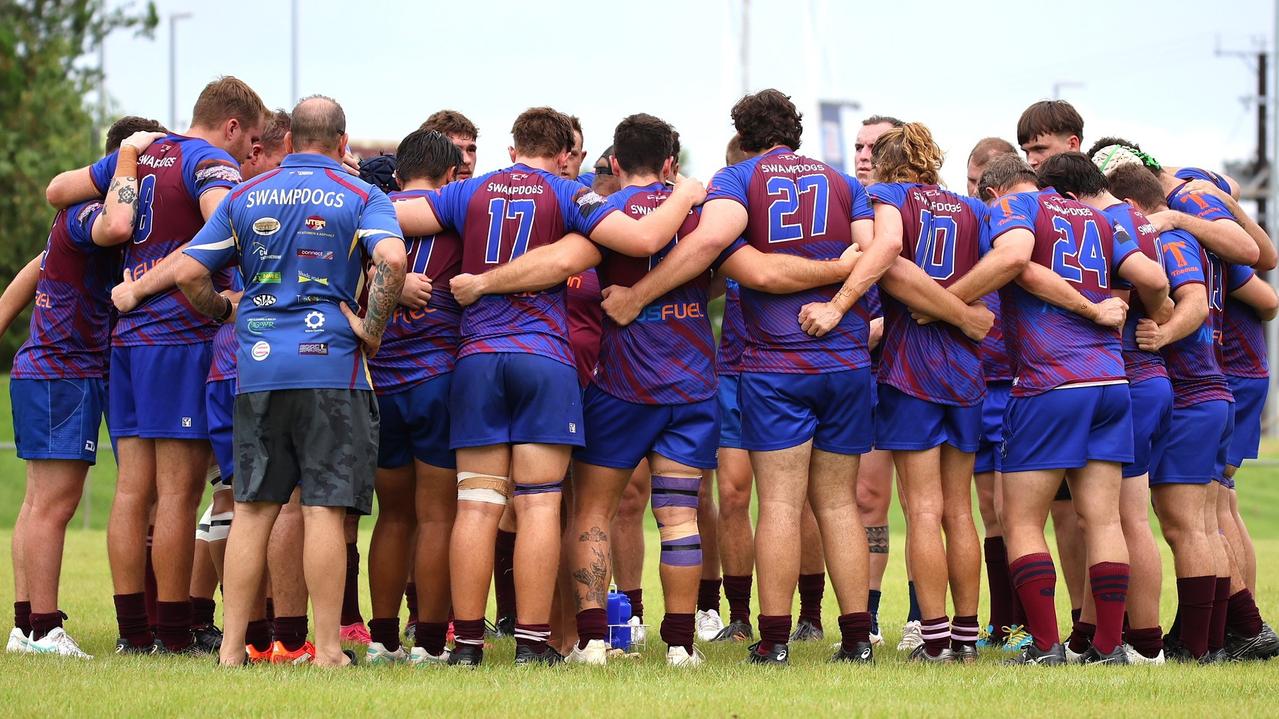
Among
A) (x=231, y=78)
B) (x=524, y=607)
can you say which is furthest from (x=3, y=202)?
(x=524, y=607)

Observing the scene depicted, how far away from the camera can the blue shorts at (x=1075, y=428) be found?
7.43m

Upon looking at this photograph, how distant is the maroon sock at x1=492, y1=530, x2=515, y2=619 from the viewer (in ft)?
30.2

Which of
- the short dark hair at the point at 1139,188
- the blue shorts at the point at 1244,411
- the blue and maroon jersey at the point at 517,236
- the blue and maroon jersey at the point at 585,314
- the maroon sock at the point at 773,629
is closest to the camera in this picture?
the blue and maroon jersey at the point at 517,236

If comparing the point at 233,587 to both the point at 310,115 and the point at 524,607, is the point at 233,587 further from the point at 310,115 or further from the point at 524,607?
the point at 310,115

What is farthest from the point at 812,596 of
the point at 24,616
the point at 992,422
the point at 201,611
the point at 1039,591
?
the point at 24,616

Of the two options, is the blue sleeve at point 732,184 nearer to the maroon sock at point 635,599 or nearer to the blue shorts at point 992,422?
the blue shorts at point 992,422

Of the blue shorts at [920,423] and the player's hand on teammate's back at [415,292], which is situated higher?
the player's hand on teammate's back at [415,292]

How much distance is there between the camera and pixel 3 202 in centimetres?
3023

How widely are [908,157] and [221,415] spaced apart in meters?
3.79

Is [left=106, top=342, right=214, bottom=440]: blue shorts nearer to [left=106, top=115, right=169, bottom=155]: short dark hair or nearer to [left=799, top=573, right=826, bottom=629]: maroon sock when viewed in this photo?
[left=106, top=115, right=169, bottom=155]: short dark hair

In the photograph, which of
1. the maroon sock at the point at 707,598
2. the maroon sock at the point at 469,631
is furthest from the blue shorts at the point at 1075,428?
the maroon sock at the point at 469,631

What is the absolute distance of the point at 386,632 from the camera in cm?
757

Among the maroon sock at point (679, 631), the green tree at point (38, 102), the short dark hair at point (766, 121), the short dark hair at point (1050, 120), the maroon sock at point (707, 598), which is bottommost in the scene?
the maroon sock at point (707, 598)

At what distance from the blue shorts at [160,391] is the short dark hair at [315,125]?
1.38m
